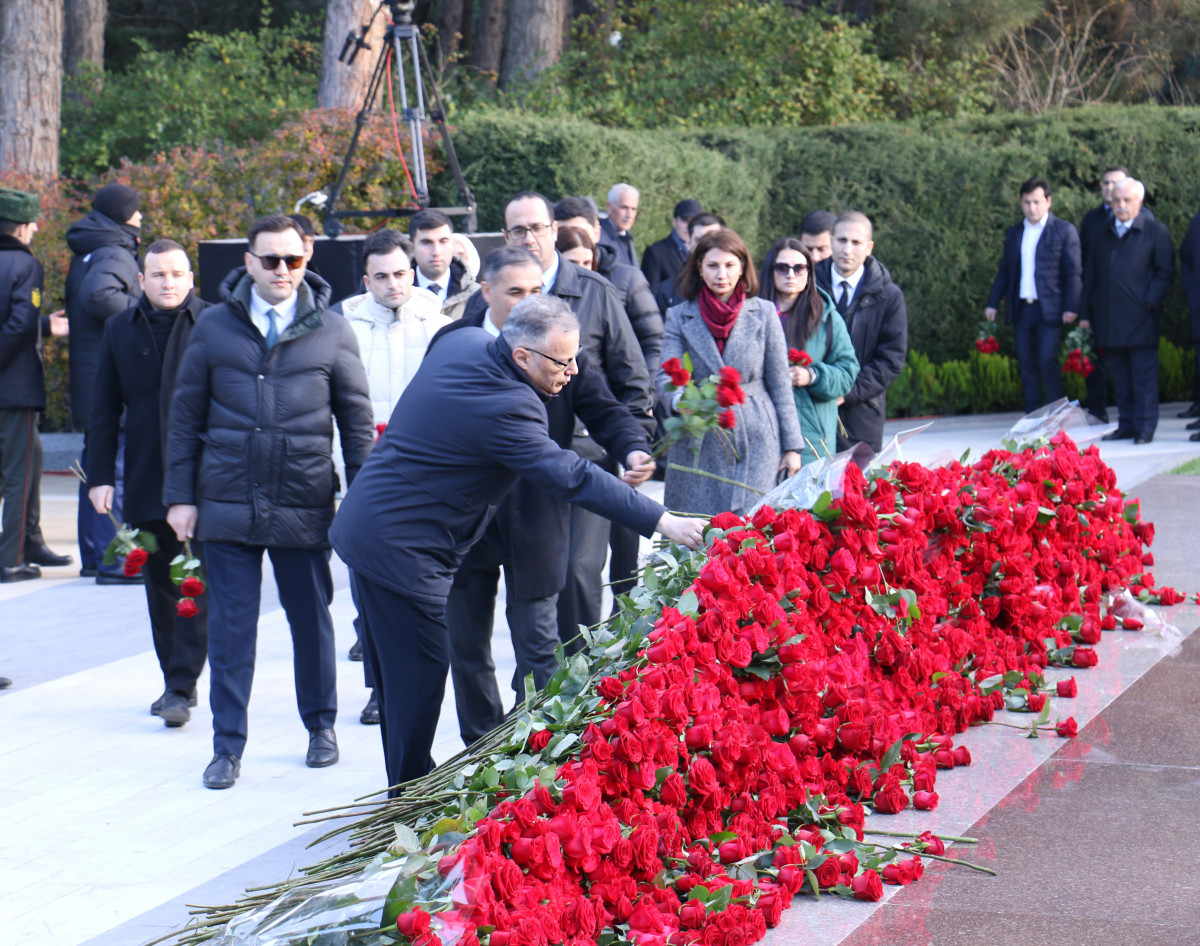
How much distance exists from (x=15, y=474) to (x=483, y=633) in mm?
4809

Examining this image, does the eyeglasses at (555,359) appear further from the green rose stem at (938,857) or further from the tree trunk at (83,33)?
the tree trunk at (83,33)

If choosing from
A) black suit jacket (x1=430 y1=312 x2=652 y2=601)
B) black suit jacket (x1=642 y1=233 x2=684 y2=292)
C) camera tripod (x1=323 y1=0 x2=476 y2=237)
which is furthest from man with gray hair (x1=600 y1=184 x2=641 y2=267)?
black suit jacket (x1=430 y1=312 x2=652 y2=601)

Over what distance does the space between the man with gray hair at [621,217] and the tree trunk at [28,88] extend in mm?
8453

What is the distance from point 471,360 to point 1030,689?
8.16 feet

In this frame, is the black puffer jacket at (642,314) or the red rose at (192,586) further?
the black puffer jacket at (642,314)

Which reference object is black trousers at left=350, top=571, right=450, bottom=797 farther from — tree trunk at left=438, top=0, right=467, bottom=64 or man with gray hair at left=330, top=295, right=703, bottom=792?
tree trunk at left=438, top=0, right=467, bottom=64

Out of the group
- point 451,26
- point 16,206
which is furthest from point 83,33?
point 16,206

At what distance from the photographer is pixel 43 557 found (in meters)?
9.06

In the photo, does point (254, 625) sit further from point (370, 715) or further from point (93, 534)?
point (93, 534)

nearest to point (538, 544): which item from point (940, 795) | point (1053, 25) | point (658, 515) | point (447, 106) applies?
point (658, 515)

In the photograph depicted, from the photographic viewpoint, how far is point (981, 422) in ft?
46.9

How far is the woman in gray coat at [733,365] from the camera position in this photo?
598cm

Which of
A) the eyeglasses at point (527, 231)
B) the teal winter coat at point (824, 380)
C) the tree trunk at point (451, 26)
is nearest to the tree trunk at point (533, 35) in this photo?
the tree trunk at point (451, 26)

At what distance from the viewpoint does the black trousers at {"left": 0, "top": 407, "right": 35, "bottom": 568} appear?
341 inches
